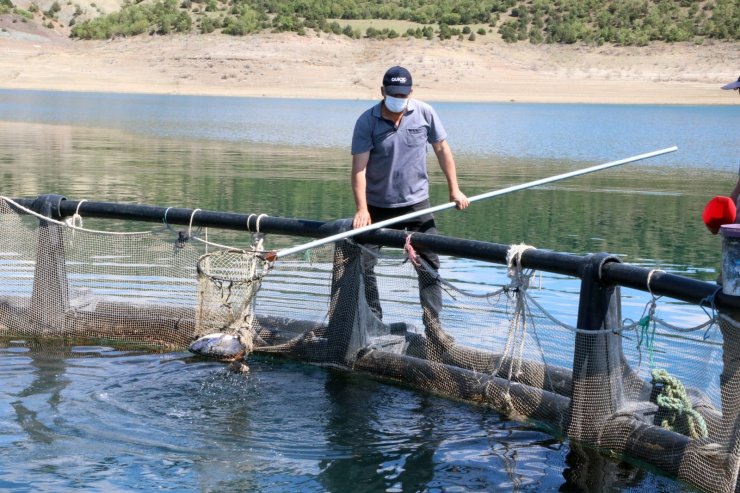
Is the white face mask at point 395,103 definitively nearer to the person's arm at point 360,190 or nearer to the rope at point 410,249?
the person's arm at point 360,190

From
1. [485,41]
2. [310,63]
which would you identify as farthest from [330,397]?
[485,41]

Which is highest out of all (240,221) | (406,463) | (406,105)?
(406,105)

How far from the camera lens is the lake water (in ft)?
17.1

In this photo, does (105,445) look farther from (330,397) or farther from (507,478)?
(507,478)

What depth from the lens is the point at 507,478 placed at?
205 inches

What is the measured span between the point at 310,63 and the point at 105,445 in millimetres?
72166

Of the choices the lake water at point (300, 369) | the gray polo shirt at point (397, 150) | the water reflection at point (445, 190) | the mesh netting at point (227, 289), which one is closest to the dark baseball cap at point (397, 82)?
the gray polo shirt at point (397, 150)

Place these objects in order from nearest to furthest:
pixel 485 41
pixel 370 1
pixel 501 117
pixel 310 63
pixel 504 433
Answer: pixel 504 433, pixel 501 117, pixel 310 63, pixel 485 41, pixel 370 1

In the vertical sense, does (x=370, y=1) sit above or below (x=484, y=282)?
above

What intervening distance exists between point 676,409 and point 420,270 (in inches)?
66.5

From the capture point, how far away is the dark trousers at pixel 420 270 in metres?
6.36

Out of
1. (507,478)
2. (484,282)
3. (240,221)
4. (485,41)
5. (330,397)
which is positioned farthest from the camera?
(485,41)

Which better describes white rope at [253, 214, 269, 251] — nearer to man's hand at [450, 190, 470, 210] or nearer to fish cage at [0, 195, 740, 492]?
fish cage at [0, 195, 740, 492]

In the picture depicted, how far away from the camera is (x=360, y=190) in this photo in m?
6.70
